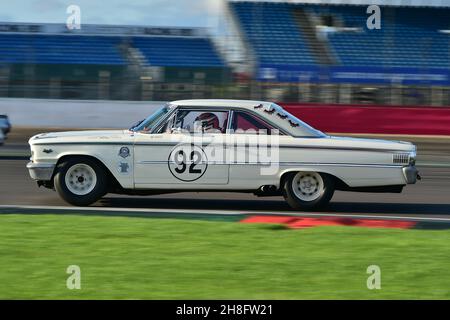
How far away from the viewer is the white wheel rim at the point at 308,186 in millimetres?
10023

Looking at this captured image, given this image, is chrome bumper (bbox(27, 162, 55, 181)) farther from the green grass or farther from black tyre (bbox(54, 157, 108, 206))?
the green grass

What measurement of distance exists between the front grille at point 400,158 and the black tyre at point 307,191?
788mm

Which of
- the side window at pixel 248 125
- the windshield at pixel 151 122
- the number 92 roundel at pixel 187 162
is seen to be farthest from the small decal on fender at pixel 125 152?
the side window at pixel 248 125

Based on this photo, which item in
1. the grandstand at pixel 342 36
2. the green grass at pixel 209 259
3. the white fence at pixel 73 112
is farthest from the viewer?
the grandstand at pixel 342 36

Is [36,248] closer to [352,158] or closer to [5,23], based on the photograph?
[352,158]

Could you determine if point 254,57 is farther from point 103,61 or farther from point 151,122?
point 151,122

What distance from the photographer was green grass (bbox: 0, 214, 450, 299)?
19.3 ft

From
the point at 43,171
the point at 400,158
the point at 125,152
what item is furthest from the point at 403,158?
the point at 43,171

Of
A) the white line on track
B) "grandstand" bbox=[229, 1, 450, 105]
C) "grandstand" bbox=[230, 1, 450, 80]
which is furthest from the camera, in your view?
"grandstand" bbox=[230, 1, 450, 80]

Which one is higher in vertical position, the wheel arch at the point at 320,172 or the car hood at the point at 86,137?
the car hood at the point at 86,137

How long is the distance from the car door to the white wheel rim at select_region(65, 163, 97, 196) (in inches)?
22.9

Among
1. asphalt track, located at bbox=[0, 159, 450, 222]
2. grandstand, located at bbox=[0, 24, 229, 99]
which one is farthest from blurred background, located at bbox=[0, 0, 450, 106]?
asphalt track, located at bbox=[0, 159, 450, 222]

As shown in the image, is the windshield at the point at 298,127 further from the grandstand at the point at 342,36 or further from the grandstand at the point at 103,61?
the grandstand at the point at 342,36

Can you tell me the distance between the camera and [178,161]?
987 centimetres
